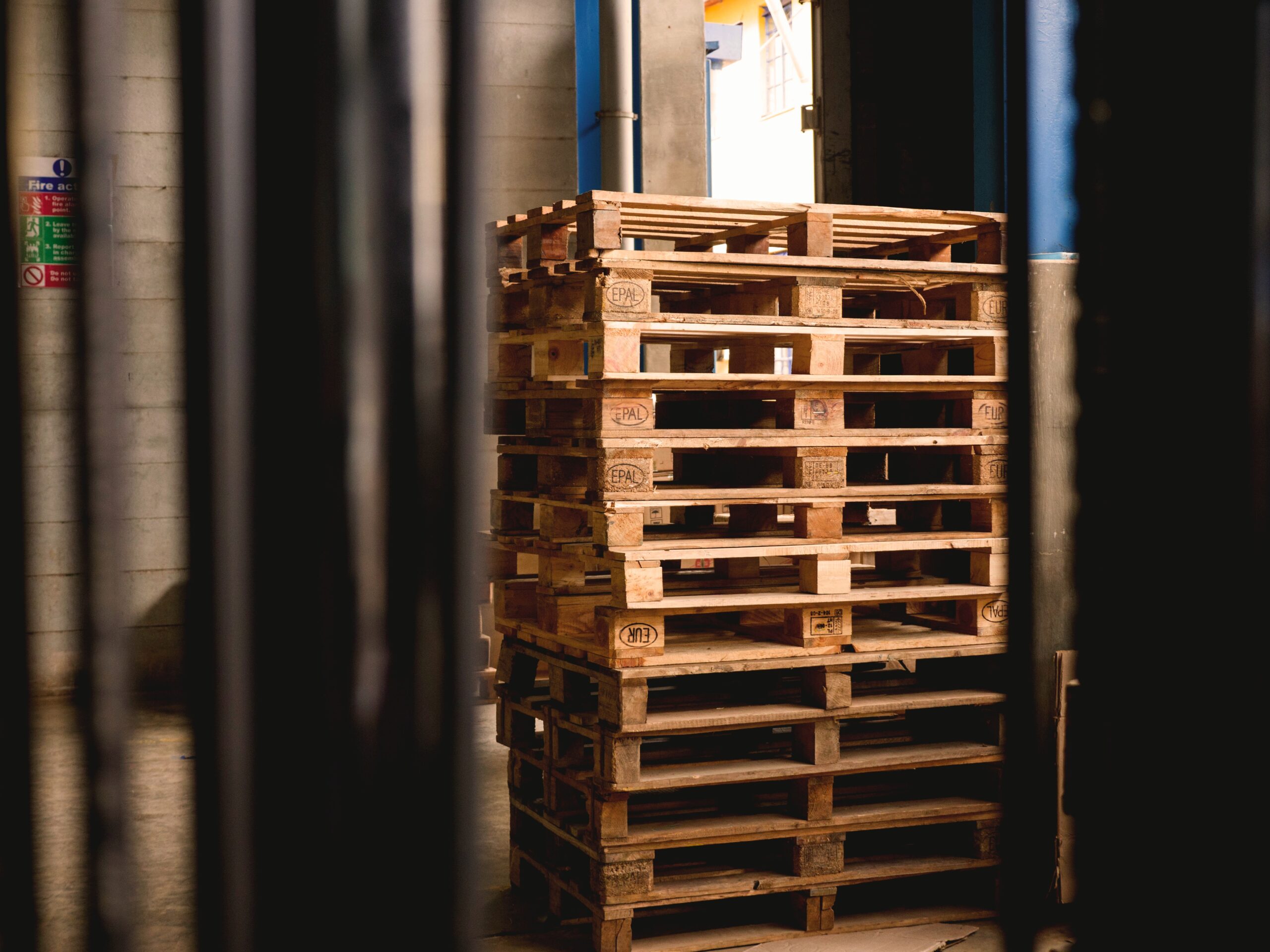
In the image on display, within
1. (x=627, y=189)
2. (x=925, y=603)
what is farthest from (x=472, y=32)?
(x=627, y=189)

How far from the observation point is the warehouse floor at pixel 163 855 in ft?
13.2

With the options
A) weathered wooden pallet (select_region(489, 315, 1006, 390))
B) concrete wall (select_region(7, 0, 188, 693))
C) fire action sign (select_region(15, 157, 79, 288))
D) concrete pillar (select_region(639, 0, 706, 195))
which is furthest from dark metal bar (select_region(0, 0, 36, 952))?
concrete pillar (select_region(639, 0, 706, 195))

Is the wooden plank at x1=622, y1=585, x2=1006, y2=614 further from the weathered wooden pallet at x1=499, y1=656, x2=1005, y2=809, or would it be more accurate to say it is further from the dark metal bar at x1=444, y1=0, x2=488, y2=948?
the dark metal bar at x1=444, y1=0, x2=488, y2=948

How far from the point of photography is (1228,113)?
85cm

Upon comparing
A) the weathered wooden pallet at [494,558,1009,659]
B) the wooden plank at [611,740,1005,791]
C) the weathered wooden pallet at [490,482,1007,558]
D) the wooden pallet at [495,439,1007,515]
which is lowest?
the wooden plank at [611,740,1005,791]

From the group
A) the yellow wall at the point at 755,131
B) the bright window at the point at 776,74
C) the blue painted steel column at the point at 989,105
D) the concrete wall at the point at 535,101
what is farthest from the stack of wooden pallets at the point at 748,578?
the bright window at the point at 776,74

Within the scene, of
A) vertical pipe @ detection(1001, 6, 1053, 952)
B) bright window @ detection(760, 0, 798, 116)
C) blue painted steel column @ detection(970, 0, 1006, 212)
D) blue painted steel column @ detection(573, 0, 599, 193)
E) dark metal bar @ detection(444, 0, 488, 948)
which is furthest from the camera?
bright window @ detection(760, 0, 798, 116)

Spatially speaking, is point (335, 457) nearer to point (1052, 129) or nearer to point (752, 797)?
point (752, 797)

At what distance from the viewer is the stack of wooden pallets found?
3.76 meters

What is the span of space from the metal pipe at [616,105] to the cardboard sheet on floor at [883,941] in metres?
5.60

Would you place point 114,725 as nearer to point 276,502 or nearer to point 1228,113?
point 276,502

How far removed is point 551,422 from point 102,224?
332 cm

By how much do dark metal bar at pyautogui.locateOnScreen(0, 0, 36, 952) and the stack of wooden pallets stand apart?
9.23ft

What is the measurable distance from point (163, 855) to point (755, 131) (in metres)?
18.3
